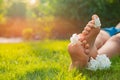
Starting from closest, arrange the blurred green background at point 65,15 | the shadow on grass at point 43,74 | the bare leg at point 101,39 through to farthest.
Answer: the shadow on grass at point 43,74 < the bare leg at point 101,39 < the blurred green background at point 65,15

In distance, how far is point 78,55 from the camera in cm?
275

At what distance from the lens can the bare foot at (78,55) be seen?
2.74m

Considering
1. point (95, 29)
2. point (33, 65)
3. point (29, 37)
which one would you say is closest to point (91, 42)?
point (95, 29)

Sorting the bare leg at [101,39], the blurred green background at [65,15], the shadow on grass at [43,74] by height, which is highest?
the blurred green background at [65,15]

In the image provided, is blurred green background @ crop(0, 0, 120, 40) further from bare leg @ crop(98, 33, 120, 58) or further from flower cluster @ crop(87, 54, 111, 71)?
flower cluster @ crop(87, 54, 111, 71)

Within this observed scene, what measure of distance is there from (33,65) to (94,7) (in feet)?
15.3

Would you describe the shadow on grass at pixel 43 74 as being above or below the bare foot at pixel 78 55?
below

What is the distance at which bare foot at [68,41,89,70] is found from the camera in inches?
108

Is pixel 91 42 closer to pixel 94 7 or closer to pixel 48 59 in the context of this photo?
pixel 48 59

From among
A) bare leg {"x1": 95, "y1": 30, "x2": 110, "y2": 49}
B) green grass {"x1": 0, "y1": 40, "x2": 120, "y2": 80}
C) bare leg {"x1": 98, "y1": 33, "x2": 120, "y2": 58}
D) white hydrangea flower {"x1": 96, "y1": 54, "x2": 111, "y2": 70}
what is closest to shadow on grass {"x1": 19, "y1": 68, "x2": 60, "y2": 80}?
green grass {"x1": 0, "y1": 40, "x2": 120, "y2": 80}

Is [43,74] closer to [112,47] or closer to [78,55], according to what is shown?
[78,55]

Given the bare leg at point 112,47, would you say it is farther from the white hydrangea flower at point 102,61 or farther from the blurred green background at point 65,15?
the blurred green background at point 65,15

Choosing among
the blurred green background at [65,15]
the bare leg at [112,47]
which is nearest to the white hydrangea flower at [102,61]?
the bare leg at [112,47]

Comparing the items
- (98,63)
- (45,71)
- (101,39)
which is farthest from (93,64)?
(101,39)
